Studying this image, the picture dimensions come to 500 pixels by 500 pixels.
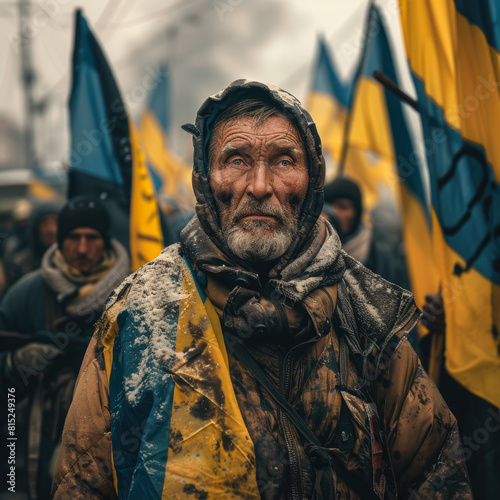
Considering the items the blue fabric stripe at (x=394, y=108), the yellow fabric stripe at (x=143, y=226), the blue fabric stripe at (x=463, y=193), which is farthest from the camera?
the blue fabric stripe at (x=394, y=108)

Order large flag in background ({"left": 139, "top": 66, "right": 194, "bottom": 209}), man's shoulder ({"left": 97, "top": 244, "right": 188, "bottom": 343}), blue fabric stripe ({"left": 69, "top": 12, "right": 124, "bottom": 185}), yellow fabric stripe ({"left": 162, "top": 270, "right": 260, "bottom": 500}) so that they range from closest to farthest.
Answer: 1. yellow fabric stripe ({"left": 162, "top": 270, "right": 260, "bottom": 500})
2. man's shoulder ({"left": 97, "top": 244, "right": 188, "bottom": 343})
3. blue fabric stripe ({"left": 69, "top": 12, "right": 124, "bottom": 185})
4. large flag in background ({"left": 139, "top": 66, "right": 194, "bottom": 209})

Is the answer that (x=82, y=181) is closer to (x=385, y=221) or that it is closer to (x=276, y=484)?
(x=276, y=484)

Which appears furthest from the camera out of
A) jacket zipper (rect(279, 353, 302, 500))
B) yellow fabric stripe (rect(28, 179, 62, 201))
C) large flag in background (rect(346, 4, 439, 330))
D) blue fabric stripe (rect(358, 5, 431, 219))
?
yellow fabric stripe (rect(28, 179, 62, 201))

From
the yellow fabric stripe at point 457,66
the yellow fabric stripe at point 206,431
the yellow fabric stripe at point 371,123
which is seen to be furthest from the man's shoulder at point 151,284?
the yellow fabric stripe at point 371,123

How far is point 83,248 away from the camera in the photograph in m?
4.91

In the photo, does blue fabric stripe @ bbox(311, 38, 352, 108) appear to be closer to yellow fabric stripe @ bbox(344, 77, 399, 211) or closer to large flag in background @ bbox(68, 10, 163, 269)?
yellow fabric stripe @ bbox(344, 77, 399, 211)

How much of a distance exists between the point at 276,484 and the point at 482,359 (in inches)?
70.3

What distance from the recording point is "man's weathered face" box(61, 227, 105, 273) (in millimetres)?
4887

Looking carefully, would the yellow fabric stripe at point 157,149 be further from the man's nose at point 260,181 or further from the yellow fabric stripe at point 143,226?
the man's nose at point 260,181

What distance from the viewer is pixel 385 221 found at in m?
9.39

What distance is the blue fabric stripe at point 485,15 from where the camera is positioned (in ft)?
11.4

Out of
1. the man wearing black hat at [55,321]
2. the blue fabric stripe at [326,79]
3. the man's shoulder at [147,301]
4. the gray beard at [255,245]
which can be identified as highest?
the blue fabric stripe at [326,79]

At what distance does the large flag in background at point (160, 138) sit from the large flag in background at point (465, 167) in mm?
8113

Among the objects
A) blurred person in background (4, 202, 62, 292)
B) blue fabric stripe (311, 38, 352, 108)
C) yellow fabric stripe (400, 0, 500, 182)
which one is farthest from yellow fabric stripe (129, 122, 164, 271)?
blue fabric stripe (311, 38, 352, 108)
